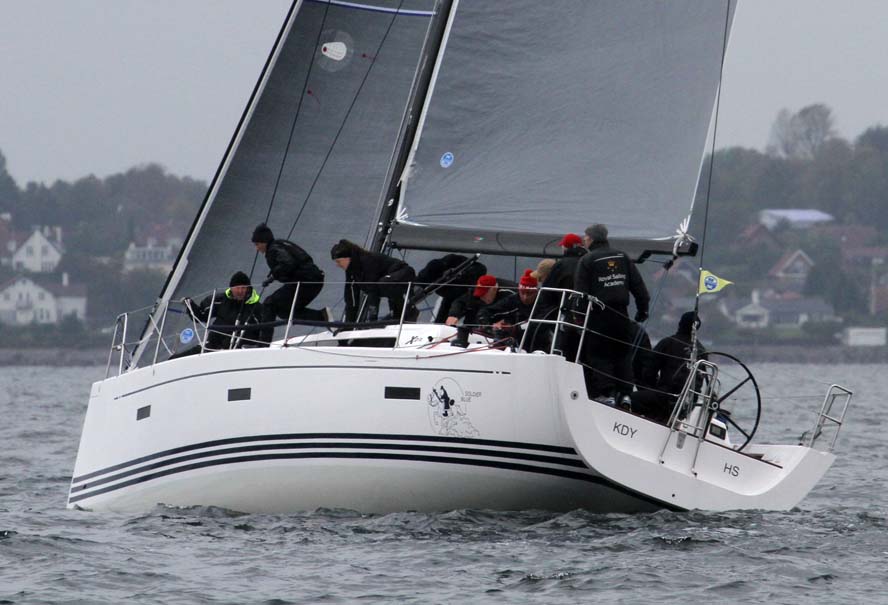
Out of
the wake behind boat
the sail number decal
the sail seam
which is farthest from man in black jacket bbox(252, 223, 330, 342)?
the sail number decal

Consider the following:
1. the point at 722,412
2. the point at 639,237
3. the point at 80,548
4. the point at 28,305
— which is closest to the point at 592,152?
the point at 639,237

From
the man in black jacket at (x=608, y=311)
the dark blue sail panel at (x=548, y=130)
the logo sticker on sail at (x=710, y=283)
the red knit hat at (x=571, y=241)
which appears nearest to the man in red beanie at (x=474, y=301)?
the red knit hat at (x=571, y=241)

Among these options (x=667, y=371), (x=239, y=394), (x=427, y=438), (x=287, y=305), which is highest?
(x=287, y=305)

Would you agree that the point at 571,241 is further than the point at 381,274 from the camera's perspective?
No

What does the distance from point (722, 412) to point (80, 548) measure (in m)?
4.10

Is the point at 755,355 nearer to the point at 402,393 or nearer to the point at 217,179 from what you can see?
the point at 217,179

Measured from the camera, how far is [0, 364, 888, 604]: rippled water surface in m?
8.35

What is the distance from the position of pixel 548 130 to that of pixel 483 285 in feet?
4.47

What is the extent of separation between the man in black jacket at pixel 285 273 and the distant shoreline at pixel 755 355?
2629 inches

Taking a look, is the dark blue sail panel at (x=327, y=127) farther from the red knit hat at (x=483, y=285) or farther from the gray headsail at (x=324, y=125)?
the red knit hat at (x=483, y=285)

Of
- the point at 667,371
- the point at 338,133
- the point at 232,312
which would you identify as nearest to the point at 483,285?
the point at 667,371

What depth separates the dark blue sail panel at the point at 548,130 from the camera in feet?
38.4

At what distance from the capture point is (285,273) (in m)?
11.6

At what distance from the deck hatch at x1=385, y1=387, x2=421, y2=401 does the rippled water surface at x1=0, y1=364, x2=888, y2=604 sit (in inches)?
28.7
